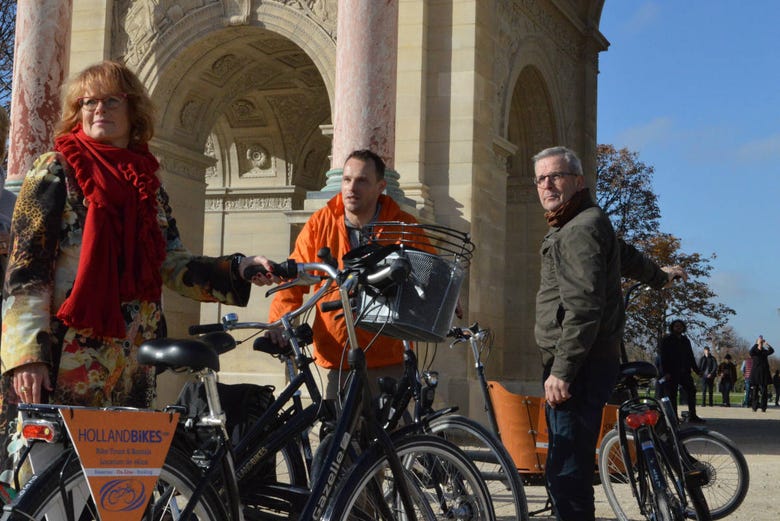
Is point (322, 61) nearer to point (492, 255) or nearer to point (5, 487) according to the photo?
point (492, 255)

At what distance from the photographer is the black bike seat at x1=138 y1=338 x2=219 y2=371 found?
3.20 m

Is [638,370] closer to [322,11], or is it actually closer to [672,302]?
[322,11]

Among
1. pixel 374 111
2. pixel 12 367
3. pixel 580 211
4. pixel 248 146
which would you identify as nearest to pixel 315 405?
pixel 12 367

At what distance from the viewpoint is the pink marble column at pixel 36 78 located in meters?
14.5

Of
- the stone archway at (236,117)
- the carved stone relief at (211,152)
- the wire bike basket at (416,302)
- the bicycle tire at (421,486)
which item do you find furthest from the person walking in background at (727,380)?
the wire bike basket at (416,302)

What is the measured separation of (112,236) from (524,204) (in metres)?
16.1

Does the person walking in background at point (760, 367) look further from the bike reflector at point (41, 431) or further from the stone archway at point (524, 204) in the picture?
the bike reflector at point (41, 431)

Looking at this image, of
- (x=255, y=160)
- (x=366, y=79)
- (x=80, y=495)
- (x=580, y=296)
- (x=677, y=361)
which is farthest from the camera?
(x=255, y=160)

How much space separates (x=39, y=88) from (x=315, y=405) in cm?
1173

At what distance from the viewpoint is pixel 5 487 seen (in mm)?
3232

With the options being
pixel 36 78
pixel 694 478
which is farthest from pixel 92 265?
pixel 36 78

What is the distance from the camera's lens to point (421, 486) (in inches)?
168

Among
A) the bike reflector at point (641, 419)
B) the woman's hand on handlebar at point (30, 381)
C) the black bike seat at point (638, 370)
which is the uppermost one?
the black bike seat at point (638, 370)

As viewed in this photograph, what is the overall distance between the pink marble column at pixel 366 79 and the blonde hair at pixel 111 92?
931 cm
